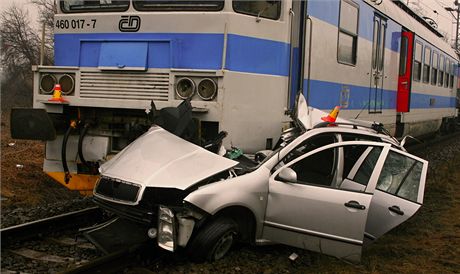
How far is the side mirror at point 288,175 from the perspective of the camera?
4855mm

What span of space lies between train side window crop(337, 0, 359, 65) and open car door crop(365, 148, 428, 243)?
2908 millimetres

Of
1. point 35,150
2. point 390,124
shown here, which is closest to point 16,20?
point 35,150

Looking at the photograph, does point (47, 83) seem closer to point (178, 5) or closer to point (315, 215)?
point (178, 5)

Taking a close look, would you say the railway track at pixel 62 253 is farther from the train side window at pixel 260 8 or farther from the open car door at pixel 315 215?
the train side window at pixel 260 8

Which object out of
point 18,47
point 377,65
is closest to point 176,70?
point 377,65

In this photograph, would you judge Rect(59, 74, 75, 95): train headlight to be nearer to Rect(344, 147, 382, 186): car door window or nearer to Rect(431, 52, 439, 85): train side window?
Rect(344, 147, 382, 186): car door window

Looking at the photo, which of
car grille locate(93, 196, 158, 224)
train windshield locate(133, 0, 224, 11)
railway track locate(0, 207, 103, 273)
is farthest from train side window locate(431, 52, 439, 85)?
car grille locate(93, 196, 158, 224)

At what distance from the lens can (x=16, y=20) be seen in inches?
1219

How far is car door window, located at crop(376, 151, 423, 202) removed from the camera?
5406mm

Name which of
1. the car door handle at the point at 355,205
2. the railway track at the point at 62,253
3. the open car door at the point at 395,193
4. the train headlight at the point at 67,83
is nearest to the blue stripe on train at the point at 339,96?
the open car door at the point at 395,193

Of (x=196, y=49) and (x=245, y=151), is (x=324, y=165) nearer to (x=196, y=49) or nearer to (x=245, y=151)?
(x=245, y=151)

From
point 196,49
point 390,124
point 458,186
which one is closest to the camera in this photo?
point 196,49

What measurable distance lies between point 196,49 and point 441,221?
13.6 ft

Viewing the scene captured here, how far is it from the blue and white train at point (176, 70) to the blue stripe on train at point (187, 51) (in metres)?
0.01
